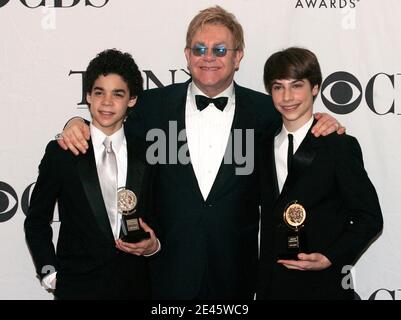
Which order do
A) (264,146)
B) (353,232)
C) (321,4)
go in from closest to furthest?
1. (353,232)
2. (264,146)
3. (321,4)

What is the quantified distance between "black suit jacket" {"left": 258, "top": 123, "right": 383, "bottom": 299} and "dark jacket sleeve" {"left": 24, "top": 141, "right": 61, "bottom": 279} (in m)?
0.80

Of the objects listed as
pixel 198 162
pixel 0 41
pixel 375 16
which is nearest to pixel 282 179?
pixel 198 162

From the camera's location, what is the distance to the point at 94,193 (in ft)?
7.38

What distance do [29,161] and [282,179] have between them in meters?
1.28

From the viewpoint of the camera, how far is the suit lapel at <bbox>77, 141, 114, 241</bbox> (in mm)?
2242

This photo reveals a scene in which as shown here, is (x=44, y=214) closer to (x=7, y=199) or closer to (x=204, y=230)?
(x=204, y=230)

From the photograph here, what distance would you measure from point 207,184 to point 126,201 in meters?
0.40

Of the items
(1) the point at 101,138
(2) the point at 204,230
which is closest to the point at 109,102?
(1) the point at 101,138

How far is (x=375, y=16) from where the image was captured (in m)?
2.93

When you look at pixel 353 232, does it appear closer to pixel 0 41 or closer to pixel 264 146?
pixel 264 146

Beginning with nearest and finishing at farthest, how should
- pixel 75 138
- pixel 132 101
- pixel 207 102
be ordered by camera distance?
pixel 75 138 < pixel 132 101 < pixel 207 102

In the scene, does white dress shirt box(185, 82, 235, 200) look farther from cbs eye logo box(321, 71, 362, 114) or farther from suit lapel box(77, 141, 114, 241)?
cbs eye logo box(321, 71, 362, 114)

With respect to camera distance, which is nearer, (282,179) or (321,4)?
(282,179)

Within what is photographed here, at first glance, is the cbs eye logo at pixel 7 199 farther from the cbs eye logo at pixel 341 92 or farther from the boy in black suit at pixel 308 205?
the cbs eye logo at pixel 341 92
